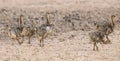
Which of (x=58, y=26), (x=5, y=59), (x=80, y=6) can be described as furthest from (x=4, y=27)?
(x=5, y=59)

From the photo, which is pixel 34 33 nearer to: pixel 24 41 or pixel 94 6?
pixel 24 41

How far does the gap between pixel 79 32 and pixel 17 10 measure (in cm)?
370

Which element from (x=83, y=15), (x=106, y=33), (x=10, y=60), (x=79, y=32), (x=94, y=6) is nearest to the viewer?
(x=10, y=60)

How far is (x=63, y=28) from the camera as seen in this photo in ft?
72.5

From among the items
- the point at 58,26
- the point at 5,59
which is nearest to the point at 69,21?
the point at 58,26

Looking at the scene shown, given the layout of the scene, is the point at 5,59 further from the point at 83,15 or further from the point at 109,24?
the point at 83,15

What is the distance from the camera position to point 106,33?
19297mm

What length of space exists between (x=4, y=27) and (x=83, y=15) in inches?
122

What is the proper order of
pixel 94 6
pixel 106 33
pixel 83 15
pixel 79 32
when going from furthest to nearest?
pixel 94 6 < pixel 83 15 < pixel 79 32 < pixel 106 33

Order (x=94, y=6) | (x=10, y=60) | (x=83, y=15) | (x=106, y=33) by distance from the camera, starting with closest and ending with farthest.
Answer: (x=10, y=60) < (x=106, y=33) < (x=83, y=15) < (x=94, y=6)

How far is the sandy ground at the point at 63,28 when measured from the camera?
16.9m

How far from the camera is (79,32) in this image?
21.5 metres

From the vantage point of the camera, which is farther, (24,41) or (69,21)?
(69,21)

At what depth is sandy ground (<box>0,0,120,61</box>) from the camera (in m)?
16.9
